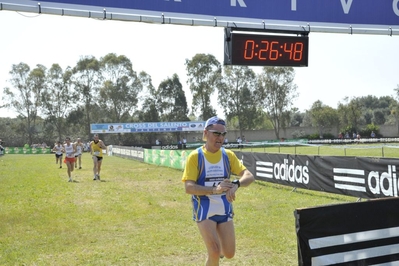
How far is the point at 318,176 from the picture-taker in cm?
1322

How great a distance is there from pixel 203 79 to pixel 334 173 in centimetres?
6592

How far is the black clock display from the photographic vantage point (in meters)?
8.00

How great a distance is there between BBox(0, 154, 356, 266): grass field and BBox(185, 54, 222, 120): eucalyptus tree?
59.8 meters

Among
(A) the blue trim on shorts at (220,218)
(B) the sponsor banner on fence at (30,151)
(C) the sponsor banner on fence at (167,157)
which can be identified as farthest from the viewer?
(B) the sponsor banner on fence at (30,151)

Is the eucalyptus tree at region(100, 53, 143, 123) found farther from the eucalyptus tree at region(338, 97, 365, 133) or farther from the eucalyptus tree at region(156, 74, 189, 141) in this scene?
the eucalyptus tree at region(338, 97, 365, 133)

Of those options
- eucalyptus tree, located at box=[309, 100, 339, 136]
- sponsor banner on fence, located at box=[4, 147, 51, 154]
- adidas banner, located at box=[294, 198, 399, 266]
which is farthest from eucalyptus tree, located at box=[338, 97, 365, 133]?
adidas banner, located at box=[294, 198, 399, 266]

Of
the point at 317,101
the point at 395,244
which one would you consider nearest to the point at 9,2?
the point at 395,244

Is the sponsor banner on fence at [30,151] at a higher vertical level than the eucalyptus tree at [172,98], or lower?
lower

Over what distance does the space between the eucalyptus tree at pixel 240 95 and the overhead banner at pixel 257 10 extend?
70.1 m

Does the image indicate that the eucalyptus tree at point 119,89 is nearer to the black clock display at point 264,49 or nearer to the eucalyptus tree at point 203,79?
the eucalyptus tree at point 203,79

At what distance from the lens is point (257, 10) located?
26.2 feet

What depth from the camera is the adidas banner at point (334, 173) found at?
415 inches

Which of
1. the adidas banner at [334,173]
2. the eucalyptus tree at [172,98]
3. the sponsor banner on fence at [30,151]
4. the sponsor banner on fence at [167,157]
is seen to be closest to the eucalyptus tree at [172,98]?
the eucalyptus tree at [172,98]

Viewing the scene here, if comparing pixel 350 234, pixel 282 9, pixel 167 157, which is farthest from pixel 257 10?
pixel 167 157
